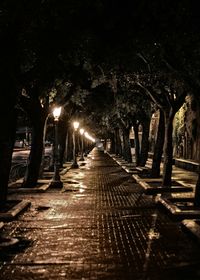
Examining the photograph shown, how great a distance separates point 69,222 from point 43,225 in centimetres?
68

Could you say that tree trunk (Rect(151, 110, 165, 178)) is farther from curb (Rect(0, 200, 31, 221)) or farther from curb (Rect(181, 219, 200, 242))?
curb (Rect(181, 219, 200, 242))

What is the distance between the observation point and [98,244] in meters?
8.49

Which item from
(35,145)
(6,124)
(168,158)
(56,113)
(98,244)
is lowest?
(98,244)

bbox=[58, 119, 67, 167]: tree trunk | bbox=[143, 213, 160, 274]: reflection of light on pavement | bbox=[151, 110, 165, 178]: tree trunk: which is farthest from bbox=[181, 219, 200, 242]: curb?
bbox=[58, 119, 67, 167]: tree trunk

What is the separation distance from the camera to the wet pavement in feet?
22.0

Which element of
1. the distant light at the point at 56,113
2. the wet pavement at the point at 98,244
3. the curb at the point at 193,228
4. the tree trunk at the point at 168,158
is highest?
the distant light at the point at 56,113

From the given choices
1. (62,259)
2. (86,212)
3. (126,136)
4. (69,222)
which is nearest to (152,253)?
(62,259)

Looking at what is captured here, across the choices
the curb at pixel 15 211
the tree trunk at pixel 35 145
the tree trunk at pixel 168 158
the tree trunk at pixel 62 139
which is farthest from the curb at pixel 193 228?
the tree trunk at pixel 62 139

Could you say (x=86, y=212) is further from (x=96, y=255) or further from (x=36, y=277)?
(x=36, y=277)

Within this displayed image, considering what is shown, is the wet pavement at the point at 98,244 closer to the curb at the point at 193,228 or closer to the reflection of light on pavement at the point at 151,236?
the reflection of light on pavement at the point at 151,236

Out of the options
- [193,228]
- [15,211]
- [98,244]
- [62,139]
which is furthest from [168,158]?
[62,139]

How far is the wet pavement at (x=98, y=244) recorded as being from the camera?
6.72 meters

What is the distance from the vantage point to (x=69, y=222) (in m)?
10.8

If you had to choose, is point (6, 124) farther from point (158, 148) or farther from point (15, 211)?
point (158, 148)
